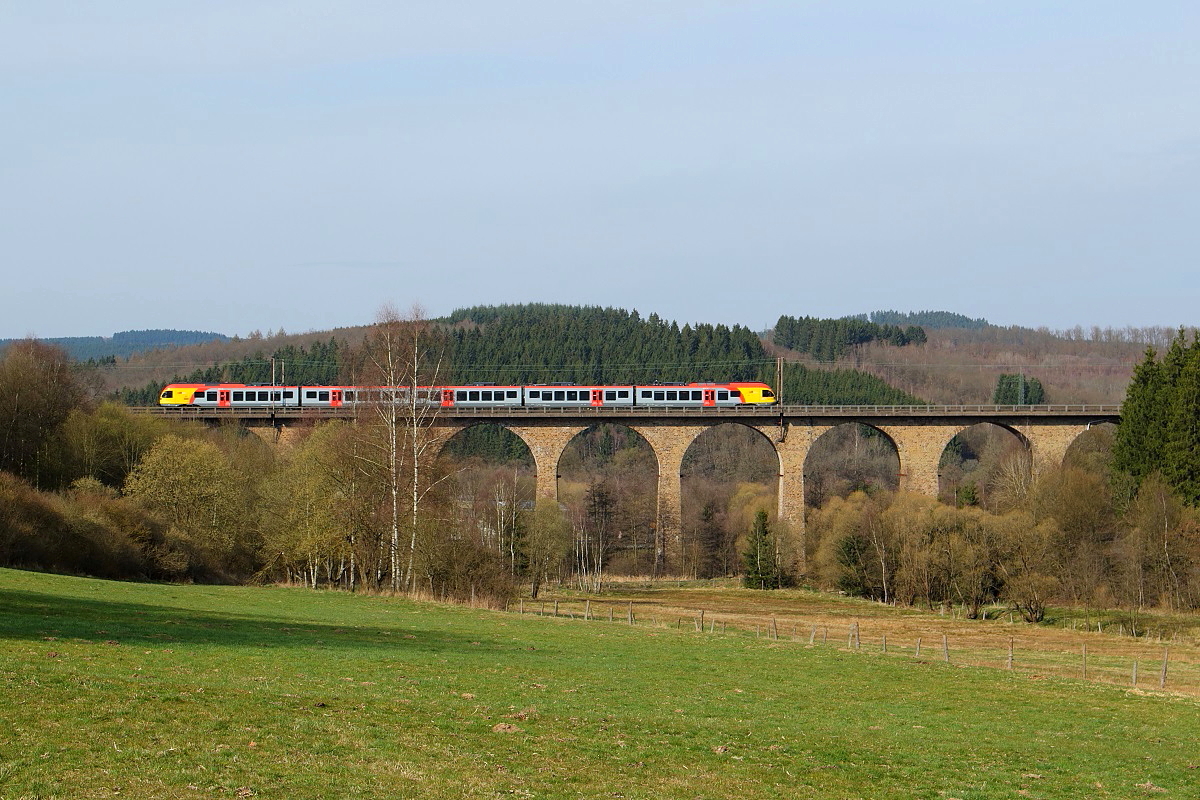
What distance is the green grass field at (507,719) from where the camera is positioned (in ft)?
35.7

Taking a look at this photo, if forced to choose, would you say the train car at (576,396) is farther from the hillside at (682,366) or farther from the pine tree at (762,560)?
the hillside at (682,366)

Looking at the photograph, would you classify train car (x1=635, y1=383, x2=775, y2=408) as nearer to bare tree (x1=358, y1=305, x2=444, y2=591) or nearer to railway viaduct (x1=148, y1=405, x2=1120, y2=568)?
railway viaduct (x1=148, y1=405, x2=1120, y2=568)

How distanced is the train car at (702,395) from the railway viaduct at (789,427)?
1.61 m

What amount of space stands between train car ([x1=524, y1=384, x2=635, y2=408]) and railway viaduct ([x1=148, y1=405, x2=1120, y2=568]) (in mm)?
1523

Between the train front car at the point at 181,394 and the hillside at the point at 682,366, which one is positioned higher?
the hillside at the point at 682,366

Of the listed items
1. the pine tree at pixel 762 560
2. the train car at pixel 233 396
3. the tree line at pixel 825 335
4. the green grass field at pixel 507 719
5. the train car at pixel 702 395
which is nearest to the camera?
the green grass field at pixel 507 719

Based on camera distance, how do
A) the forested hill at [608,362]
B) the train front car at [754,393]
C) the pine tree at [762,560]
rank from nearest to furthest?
the pine tree at [762,560]
the train front car at [754,393]
the forested hill at [608,362]

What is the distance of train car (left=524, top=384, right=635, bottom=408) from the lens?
76.4 meters

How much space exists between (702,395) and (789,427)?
19.5 feet

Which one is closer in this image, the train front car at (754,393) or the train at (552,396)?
the train at (552,396)

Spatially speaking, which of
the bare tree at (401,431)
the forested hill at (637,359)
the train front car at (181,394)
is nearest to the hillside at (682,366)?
the forested hill at (637,359)

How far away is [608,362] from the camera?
143 m

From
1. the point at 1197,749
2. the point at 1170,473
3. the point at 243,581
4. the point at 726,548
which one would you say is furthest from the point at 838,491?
the point at 1197,749

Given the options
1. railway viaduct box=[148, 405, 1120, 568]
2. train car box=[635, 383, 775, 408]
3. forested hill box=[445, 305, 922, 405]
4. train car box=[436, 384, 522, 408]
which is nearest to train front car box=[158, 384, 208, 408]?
railway viaduct box=[148, 405, 1120, 568]
